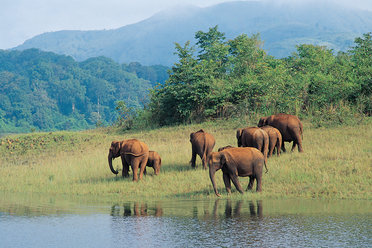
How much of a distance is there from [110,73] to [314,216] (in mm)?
116240

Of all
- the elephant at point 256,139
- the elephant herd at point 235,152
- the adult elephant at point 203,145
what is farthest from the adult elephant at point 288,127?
the adult elephant at point 203,145

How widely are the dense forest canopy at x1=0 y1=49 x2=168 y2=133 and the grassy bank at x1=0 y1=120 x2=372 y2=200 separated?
2740 inches

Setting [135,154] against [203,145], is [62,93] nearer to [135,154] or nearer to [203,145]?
[203,145]

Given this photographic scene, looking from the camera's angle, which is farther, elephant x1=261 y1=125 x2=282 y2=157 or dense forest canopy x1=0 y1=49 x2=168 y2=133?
dense forest canopy x1=0 y1=49 x2=168 y2=133

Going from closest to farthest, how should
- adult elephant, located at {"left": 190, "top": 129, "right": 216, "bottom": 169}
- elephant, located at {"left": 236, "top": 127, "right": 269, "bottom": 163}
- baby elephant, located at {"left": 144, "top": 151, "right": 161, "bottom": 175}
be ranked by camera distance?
elephant, located at {"left": 236, "top": 127, "right": 269, "bottom": 163} → baby elephant, located at {"left": 144, "top": 151, "right": 161, "bottom": 175} → adult elephant, located at {"left": 190, "top": 129, "right": 216, "bottom": 169}

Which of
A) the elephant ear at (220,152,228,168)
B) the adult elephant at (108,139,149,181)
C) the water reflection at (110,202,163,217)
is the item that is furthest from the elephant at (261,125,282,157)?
the water reflection at (110,202,163,217)

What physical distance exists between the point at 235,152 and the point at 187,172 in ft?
13.4

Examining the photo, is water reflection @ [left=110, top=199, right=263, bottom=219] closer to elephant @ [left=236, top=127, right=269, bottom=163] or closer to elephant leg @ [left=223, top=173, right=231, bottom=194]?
elephant leg @ [left=223, top=173, right=231, bottom=194]

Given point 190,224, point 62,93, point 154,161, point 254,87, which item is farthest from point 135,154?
point 62,93

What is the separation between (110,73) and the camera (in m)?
125

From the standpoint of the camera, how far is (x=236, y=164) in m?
14.0

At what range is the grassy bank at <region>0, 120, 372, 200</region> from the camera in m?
15.0

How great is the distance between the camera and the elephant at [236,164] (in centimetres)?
1387

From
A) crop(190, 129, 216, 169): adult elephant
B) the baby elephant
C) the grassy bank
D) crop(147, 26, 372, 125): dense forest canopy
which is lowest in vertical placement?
the grassy bank
